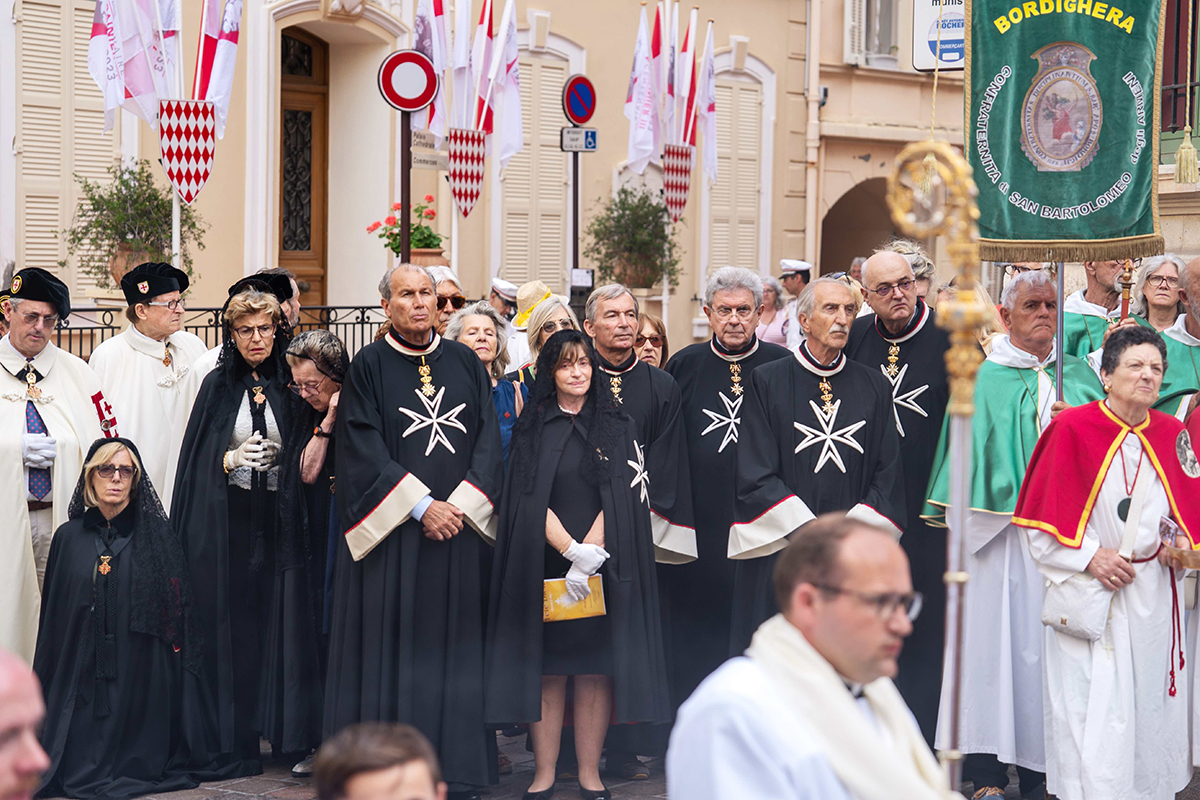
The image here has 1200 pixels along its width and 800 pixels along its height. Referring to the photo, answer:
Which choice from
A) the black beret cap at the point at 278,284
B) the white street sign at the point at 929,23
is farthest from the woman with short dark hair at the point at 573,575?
the white street sign at the point at 929,23

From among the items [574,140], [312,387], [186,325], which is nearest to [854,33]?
[574,140]

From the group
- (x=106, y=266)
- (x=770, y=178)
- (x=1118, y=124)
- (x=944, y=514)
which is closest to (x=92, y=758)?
(x=944, y=514)

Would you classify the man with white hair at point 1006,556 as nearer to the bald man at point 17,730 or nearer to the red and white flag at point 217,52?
the bald man at point 17,730

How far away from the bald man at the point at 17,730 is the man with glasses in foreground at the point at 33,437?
4318mm

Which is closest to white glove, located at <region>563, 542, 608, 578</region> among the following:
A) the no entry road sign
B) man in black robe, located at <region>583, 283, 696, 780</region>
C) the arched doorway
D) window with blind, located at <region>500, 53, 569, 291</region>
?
man in black robe, located at <region>583, 283, 696, 780</region>

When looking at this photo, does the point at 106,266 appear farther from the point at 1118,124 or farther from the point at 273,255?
the point at 1118,124

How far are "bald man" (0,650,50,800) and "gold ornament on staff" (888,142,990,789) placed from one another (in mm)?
1659

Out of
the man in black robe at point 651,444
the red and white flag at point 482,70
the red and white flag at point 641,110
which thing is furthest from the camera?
the red and white flag at point 641,110

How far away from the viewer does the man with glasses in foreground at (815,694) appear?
2.73m

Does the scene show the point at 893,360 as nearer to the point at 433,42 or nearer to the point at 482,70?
the point at 433,42

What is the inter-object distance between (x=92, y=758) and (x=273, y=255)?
9.06 m

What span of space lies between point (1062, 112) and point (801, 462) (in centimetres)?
169

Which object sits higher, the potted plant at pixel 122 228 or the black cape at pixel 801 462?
the potted plant at pixel 122 228

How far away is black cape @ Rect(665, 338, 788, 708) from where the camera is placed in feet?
21.8
